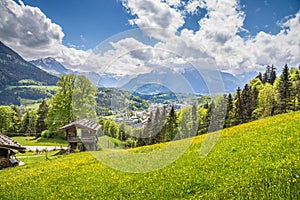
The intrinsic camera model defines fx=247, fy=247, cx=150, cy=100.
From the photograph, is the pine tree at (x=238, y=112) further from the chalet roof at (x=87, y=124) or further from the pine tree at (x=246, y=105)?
the chalet roof at (x=87, y=124)

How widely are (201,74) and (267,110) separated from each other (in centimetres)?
7290

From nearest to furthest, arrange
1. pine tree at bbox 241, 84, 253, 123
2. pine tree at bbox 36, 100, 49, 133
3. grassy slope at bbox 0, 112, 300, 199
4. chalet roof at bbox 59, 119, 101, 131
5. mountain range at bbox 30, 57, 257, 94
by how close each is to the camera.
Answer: grassy slope at bbox 0, 112, 300, 199
mountain range at bbox 30, 57, 257, 94
chalet roof at bbox 59, 119, 101, 131
pine tree at bbox 241, 84, 253, 123
pine tree at bbox 36, 100, 49, 133

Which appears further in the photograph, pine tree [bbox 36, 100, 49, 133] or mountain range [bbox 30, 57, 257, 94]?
pine tree [bbox 36, 100, 49, 133]

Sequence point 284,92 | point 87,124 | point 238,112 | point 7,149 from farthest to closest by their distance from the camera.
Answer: point 238,112, point 284,92, point 87,124, point 7,149

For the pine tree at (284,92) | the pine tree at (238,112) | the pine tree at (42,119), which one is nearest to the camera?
the pine tree at (284,92)

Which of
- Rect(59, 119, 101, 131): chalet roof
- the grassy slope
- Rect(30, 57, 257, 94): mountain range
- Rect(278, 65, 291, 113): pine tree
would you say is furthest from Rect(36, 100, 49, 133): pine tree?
Rect(30, 57, 257, 94): mountain range

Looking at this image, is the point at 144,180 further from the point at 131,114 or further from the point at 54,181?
the point at 54,181

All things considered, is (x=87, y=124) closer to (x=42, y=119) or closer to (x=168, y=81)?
(x=168, y=81)

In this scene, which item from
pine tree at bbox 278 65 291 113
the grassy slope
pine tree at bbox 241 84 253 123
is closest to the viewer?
the grassy slope

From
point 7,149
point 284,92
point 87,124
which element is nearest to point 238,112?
point 284,92

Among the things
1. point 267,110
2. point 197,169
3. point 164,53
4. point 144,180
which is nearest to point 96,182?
point 144,180

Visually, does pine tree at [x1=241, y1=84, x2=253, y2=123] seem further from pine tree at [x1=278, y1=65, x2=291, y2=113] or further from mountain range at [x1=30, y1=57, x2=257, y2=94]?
mountain range at [x1=30, y1=57, x2=257, y2=94]

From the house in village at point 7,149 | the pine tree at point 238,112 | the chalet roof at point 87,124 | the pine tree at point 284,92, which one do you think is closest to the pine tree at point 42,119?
the chalet roof at point 87,124

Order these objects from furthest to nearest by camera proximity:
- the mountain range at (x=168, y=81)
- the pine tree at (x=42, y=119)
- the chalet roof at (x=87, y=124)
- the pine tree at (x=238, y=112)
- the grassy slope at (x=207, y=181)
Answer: the pine tree at (x=42, y=119) → the pine tree at (x=238, y=112) → the chalet roof at (x=87, y=124) → the mountain range at (x=168, y=81) → the grassy slope at (x=207, y=181)
